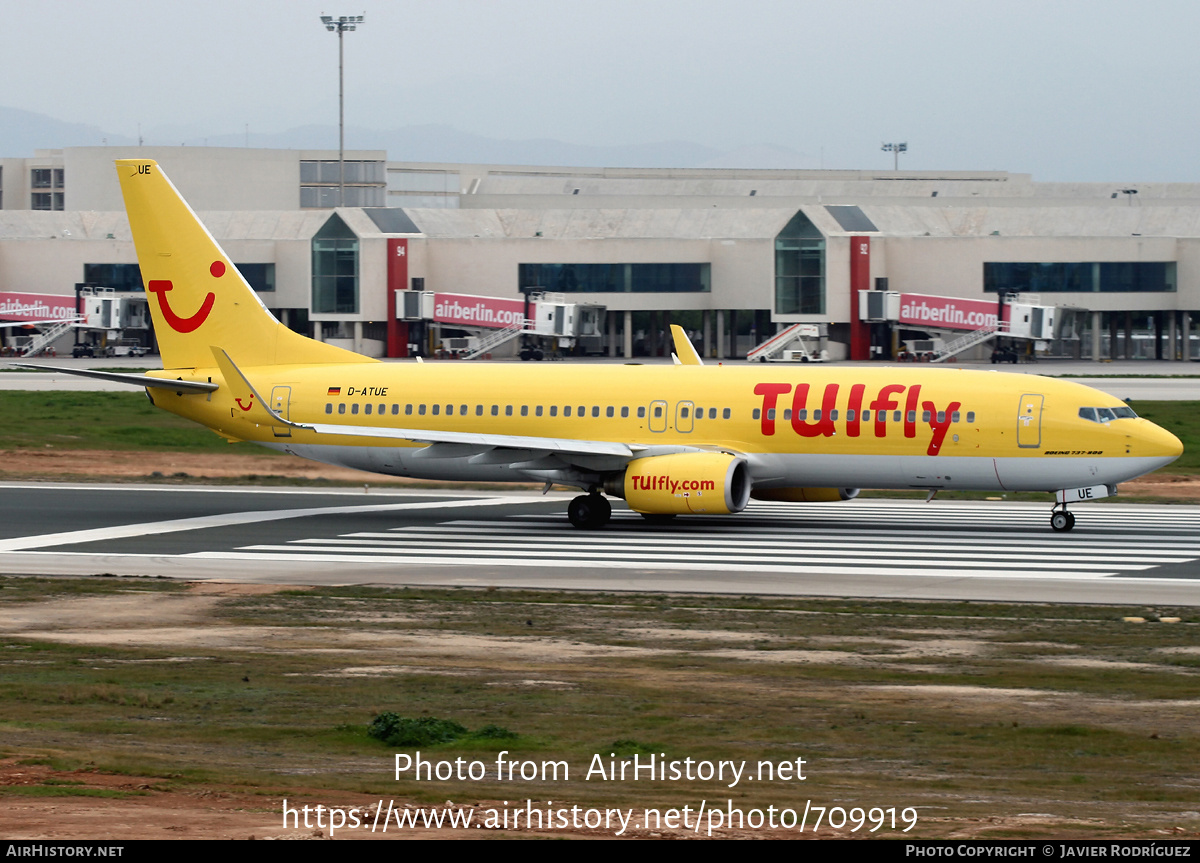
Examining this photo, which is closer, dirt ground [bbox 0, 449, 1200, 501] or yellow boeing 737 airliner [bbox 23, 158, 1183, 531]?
yellow boeing 737 airliner [bbox 23, 158, 1183, 531]

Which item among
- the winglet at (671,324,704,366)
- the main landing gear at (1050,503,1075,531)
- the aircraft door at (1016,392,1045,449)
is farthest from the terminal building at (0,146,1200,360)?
the aircraft door at (1016,392,1045,449)

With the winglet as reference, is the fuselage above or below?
below

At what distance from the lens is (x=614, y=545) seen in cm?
3547

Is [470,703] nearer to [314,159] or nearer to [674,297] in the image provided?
[674,297]

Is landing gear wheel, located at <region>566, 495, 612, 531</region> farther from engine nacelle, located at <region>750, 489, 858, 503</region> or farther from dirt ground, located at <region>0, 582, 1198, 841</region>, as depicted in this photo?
dirt ground, located at <region>0, 582, 1198, 841</region>

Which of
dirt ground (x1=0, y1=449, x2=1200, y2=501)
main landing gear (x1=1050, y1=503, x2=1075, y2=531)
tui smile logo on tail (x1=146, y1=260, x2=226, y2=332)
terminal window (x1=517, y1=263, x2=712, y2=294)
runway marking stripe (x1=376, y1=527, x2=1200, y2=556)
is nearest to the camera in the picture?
runway marking stripe (x1=376, y1=527, x2=1200, y2=556)

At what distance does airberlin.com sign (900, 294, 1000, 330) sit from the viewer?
109m

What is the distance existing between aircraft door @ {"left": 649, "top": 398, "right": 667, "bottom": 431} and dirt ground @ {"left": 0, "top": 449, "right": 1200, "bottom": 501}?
1443 cm

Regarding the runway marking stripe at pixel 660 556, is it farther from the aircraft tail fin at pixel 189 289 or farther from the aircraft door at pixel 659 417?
the aircraft tail fin at pixel 189 289

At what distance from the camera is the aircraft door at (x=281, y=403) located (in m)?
41.0

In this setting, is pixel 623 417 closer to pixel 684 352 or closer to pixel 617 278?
pixel 684 352

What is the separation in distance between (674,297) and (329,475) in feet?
219

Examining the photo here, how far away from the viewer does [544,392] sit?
3997 centimetres
